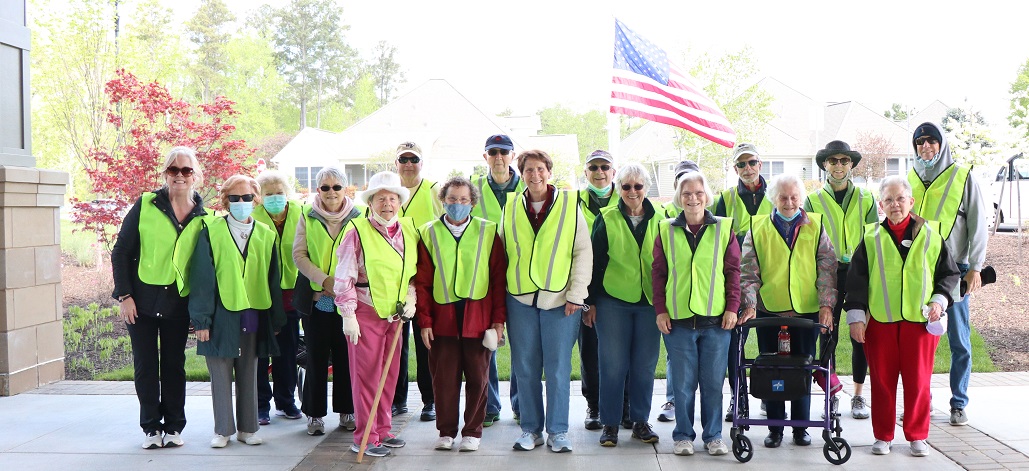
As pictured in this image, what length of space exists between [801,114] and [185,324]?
39.3 metres

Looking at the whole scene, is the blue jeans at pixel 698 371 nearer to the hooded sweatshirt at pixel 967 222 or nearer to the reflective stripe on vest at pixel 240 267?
the hooded sweatshirt at pixel 967 222

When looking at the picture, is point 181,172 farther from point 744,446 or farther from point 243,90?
point 243,90

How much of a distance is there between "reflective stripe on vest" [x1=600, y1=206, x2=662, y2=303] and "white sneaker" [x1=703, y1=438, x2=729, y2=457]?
97 centimetres

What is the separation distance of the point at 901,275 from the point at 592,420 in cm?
229

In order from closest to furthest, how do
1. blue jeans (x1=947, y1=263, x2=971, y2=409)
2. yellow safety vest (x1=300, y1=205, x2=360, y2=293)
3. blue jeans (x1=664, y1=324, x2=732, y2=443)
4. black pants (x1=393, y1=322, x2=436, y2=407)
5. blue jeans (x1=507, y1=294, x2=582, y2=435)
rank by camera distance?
blue jeans (x1=664, y1=324, x2=732, y2=443) < blue jeans (x1=507, y1=294, x2=582, y2=435) < yellow safety vest (x1=300, y1=205, x2=360, y2=293) < blue jeans (x1=947, y1=263, x2=971, y2=409) < black pants (x1=393, y1=322, x2=436, y2=407)

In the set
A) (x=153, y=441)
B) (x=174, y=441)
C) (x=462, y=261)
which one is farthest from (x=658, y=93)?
(x=153, y=441)

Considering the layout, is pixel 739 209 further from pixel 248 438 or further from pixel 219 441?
pixel 219 441

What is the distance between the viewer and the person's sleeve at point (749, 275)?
5.50 metres

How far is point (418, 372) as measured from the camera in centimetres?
659

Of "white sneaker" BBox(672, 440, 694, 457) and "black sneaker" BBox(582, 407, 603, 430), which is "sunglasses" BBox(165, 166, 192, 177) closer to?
"black sneaker" BBox(582, 407, 603, 430)

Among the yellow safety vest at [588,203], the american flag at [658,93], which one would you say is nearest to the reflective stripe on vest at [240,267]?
the yellow safety vest at [588,203]

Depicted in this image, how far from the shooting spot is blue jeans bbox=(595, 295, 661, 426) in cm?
567

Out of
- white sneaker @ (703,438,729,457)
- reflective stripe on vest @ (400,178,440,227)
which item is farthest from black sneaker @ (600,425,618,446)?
reflective stripe on vest @ (400,178,440,227)

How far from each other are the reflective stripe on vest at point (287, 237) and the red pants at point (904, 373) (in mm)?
4002
